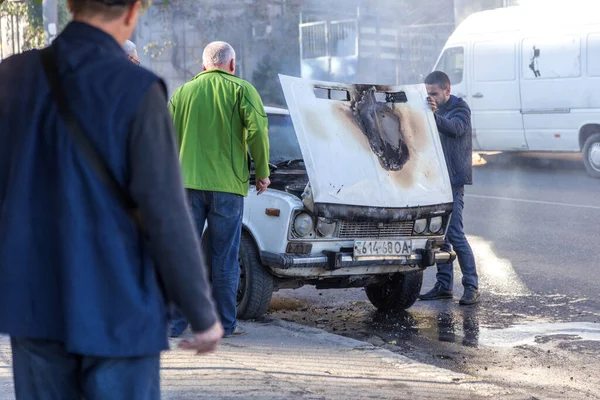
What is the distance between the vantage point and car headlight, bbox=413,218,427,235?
7500 millimetres

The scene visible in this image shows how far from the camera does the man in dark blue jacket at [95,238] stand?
2.47 m

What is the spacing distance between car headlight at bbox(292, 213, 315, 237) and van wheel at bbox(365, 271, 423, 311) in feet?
3.48

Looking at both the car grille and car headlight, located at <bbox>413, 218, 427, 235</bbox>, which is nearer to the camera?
the car grille

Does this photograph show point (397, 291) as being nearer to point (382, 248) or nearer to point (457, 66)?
point (382, 248)

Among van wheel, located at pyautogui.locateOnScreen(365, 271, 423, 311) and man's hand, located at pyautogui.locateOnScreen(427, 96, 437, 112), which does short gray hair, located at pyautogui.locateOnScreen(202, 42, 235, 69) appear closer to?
man's hand, located at pyautogui.locateOnScreen(427, 96, 437, 112)

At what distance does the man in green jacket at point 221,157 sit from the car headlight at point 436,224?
1642mm

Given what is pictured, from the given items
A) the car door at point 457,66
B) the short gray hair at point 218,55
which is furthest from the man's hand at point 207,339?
the car door at point 457,66

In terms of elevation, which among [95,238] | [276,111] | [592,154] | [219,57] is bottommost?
[592,154]

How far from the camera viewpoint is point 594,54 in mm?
16469

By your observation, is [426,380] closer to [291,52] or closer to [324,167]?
[324,167]

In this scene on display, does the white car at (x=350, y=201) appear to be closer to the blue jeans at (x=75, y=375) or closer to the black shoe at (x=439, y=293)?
the black shoe at (x=439, y=293)

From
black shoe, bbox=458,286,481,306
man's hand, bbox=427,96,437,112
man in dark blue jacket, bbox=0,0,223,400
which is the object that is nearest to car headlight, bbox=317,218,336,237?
man's hand, bbox=427,96,437,112

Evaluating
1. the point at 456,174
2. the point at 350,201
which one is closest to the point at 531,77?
the point at 456,174

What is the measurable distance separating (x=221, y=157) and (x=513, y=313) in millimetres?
2819
